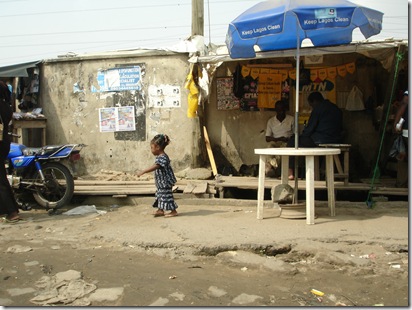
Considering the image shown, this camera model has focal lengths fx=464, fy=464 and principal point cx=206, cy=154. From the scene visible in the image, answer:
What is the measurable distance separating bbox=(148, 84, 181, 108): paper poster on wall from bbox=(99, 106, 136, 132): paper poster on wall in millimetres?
470

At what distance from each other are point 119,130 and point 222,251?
15.0 feet

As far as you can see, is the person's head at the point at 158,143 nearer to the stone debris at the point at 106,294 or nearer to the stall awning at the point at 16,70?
the stone debris at the point at 106,294

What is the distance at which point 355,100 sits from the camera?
8219 millimetres

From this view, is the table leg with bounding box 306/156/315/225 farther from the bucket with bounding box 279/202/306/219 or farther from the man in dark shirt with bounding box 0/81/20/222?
the man in dark shirt with bounding box 0/81/20/222

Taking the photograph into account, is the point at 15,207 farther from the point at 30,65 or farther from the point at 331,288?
the point at 331,288

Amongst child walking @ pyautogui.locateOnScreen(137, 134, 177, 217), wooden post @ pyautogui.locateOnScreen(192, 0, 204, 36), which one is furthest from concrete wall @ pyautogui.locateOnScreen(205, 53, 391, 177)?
child walking @ pyautogui.locateOnScreen(137, 134, 177, 217)

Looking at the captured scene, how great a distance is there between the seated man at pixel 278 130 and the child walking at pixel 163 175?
2.38 m

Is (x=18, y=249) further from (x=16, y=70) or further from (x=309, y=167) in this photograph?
(x=16, y=70)

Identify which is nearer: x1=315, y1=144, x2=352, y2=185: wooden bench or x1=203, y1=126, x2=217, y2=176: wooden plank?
x1=315, y1=144, x2=352, y2=185: wooden bench

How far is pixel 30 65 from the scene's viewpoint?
896cm

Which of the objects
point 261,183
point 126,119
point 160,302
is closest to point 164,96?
point 126,119

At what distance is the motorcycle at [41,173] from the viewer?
711 cm

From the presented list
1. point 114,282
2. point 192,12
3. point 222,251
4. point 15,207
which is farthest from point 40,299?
point 192,12

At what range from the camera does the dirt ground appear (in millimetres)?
3846
